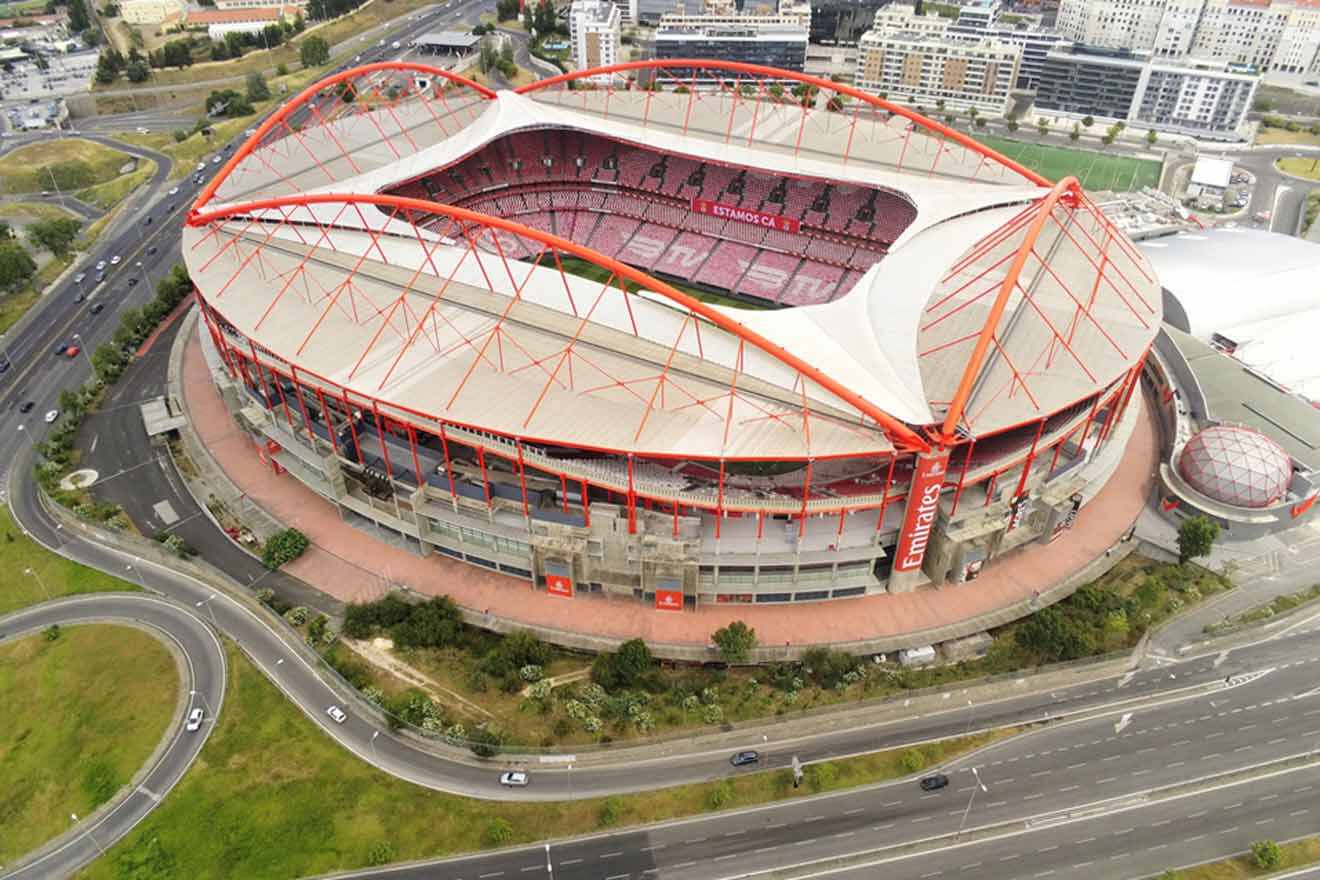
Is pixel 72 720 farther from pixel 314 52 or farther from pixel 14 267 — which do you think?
pixel 314 52

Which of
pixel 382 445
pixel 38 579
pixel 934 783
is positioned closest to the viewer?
pixel 934 783

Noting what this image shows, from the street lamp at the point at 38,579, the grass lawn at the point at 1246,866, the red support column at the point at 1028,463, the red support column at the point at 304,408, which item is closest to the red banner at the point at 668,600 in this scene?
the red support column at the point at 1028,463

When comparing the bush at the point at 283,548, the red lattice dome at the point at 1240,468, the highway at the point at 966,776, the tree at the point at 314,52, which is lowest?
the highway at the point at 966,776

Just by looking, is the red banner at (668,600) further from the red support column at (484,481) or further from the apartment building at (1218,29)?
the apartment building at (1218,29)

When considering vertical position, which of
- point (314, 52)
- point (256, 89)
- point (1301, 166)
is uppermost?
point (314, 52)

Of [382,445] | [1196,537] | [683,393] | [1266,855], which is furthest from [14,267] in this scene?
[1266,855]

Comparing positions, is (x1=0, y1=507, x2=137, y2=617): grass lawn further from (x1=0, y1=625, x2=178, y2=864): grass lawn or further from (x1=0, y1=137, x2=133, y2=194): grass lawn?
(x1=0, y1=137, x2=133, y2=194): grass lawn
